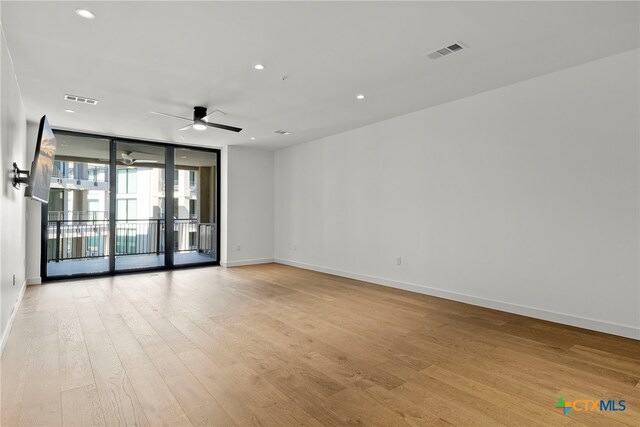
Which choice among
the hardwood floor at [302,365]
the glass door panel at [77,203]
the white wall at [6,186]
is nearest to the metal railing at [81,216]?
the glass door panel at [77,203]

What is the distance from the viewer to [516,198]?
4.04 metres

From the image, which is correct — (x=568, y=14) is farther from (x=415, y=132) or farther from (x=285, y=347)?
(x=285, y=347)

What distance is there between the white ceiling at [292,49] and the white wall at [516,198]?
14.3 inches

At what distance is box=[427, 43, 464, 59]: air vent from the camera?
10.1ft

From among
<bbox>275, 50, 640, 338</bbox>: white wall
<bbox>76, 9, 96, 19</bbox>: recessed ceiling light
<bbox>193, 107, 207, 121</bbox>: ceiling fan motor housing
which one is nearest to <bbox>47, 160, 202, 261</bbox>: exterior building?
<bbox>193, 107, 207, 121</bbox>: ceiling fan motor housing

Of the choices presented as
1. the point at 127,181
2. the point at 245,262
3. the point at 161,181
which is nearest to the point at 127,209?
the point at 127,181

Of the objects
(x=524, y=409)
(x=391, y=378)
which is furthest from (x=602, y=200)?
(x=391, y=378)

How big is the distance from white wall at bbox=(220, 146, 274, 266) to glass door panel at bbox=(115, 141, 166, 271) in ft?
4.37

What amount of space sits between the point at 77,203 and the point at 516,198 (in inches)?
301

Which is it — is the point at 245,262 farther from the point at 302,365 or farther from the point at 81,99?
the point at 302,365

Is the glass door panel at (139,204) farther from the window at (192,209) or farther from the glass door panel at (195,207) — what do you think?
the window at (192,209)

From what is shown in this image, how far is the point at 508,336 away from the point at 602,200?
1689mm

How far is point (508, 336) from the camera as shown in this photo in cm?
330

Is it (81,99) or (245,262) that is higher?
(81,99)
